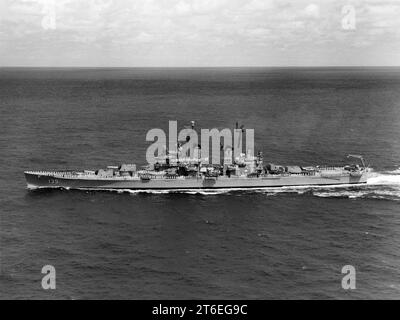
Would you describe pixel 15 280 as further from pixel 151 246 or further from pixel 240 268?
pixel 240 268

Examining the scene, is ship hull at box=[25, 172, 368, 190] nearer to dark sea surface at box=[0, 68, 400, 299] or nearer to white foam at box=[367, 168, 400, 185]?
white foam at box=[367, 168, 400, 185]

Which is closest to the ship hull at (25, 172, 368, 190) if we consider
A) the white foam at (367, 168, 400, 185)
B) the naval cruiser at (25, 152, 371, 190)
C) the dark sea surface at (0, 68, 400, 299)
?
the naval cruiser at (25, 152, 371, 190)

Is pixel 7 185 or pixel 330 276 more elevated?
pixel 7 185

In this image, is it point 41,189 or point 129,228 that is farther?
point 41,189

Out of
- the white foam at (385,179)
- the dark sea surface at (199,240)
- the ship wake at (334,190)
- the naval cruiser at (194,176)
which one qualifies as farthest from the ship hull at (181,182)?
the dark sea surface at (199,240)

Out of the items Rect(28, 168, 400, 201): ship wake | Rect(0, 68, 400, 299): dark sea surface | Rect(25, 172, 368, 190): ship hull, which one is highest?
Rect(25, 172, 368, 190): ship hull

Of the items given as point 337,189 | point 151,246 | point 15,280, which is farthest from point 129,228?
point 337,189
